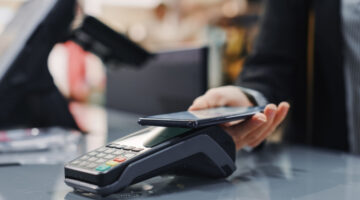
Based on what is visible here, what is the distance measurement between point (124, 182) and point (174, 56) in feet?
2.17

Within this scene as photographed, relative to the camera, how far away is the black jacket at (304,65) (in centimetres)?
70

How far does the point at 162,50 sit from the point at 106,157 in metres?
0.78

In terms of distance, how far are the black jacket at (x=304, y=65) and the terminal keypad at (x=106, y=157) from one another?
35 centimetres

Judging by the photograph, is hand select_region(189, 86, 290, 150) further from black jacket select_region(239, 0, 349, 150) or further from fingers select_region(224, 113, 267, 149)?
black jacket select_region(239, 0, 349, 150)

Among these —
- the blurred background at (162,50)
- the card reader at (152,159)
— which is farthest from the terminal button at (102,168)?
the blurred background at (162,50)

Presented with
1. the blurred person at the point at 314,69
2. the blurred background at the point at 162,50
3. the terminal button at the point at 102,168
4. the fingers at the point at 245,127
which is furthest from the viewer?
the blurred background at the point at 162,50

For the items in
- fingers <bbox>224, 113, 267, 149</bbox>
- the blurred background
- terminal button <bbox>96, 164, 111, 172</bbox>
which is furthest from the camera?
the blurred background

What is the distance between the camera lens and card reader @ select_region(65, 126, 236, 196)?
33cm

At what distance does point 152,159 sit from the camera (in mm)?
353

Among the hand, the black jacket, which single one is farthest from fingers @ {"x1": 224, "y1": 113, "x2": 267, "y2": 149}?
the black jacket

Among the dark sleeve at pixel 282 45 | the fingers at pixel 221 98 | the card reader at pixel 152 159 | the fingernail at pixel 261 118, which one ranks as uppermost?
the dark sleeve at pixel 282 45

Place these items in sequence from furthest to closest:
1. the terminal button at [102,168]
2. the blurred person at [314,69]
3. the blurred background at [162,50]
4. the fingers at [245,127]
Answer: the blurred background at [162,50]
the blurred person at [314,69]
the fingers at [245,127]
the terminal button at [102,168]

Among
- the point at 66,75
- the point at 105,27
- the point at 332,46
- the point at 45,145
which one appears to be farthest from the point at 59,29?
the point at 66,75

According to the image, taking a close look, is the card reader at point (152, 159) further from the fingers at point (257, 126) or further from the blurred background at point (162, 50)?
the blurred background at point (162, 50)
